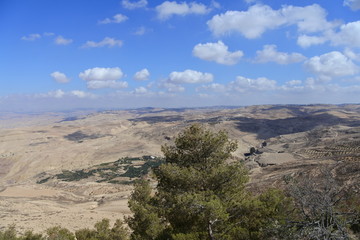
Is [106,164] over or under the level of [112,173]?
under

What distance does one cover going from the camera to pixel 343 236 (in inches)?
309

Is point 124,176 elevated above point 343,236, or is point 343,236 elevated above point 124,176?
point 343,236

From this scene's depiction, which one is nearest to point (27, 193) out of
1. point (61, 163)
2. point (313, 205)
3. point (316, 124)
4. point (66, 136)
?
point (61, 163)

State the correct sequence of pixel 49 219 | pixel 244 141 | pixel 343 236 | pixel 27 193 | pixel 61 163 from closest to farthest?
pixel 343 236 → pixel 49 219 → pixel 27 193 → pixel 61 163 → pixel 244 141

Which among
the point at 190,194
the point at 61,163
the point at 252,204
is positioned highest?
the point at 190,194

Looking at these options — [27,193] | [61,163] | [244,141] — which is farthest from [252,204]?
[244,141]

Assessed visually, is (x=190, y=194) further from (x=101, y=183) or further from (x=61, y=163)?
(x=61, y=163)

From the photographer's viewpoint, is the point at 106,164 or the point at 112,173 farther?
the point at 106,164

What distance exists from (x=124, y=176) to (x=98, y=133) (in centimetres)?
9732

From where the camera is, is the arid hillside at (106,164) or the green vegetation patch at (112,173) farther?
the green vegetation patch at (112,173)

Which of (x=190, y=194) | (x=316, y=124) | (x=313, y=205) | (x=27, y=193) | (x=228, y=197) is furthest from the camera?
(x=316, y=124)

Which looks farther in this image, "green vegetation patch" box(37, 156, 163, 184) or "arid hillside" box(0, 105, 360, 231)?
"green vegetation patch" box(37, 156, 163, 184)

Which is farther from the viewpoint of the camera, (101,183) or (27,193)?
(101,183)

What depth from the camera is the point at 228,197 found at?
14109 millimetres
